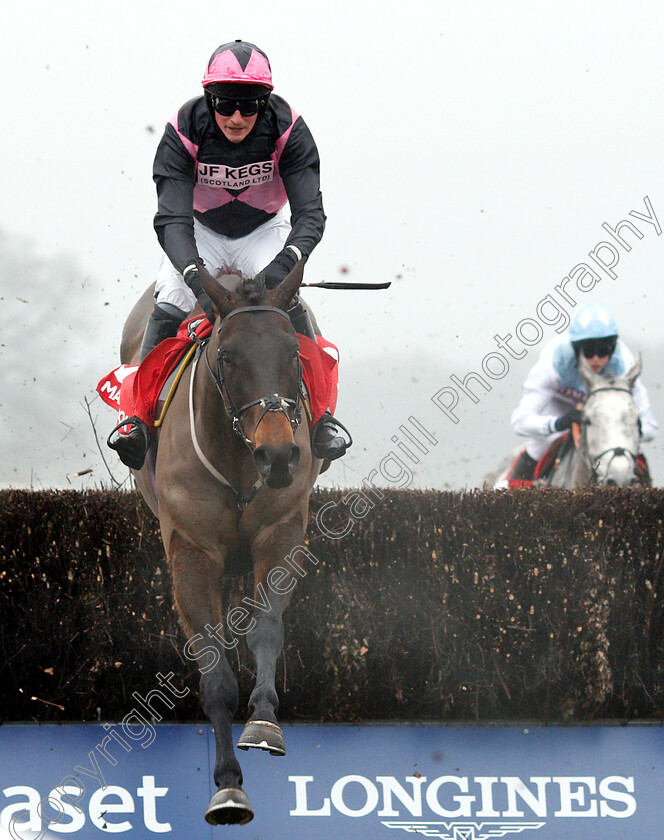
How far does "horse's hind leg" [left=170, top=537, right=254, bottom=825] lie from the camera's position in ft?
12.4

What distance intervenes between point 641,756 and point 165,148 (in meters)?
3.13

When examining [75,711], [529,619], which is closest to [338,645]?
[529,619]

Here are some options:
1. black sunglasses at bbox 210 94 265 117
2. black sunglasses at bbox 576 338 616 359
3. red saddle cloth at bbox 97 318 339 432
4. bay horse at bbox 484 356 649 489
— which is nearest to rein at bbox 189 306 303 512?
red saddle cloth at bbox 97 318 339 432

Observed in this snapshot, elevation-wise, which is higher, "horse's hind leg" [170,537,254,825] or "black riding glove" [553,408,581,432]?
"black riding glove" [553,408,581,432]

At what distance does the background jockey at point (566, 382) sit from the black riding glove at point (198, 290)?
15.0ft

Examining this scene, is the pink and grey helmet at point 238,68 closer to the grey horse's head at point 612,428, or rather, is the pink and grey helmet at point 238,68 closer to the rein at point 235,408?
the rein at point 235,408

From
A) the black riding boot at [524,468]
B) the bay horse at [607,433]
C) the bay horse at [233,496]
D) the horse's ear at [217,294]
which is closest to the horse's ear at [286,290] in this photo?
the bay horse at [233,496]

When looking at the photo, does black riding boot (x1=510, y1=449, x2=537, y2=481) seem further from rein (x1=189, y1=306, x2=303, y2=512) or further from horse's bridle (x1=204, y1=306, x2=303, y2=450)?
horse's bridle (x1=204, y1=306, x2=303, y2=450)

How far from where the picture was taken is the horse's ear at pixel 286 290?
13.3 feet

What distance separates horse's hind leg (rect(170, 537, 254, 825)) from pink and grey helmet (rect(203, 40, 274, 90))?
67.0 inches

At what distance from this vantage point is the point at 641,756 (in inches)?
198

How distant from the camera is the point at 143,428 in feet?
15.7

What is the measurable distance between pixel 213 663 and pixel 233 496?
1.97ft

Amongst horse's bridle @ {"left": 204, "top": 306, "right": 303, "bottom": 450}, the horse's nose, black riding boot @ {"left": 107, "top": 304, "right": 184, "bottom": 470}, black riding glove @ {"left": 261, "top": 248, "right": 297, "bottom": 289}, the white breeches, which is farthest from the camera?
the white breeches
